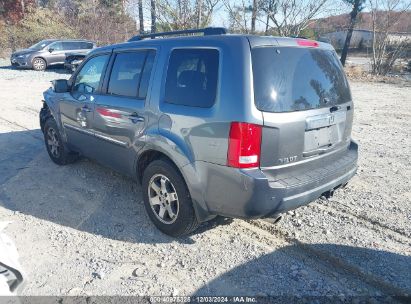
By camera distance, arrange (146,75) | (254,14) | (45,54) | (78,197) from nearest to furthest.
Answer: (146,75), (78,197), (254,14), (45,54)

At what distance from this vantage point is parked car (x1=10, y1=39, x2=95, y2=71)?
60.0 feet

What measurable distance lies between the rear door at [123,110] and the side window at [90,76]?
0.25m

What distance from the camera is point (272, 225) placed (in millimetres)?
3520

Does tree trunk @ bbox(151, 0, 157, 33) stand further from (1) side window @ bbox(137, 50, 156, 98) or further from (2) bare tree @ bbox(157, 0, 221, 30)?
(1) side window @ bbox(137, 50, 156, 98)

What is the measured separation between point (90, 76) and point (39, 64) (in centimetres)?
1660

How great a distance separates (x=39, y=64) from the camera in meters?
18.5

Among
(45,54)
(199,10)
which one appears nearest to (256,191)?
(199,10)

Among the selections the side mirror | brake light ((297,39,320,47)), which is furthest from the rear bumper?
the side mirror

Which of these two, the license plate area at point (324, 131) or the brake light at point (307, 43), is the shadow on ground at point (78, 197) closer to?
the license plate area at point (324, 131)

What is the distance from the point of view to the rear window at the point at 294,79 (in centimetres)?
261

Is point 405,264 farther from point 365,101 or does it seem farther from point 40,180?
point 365,101

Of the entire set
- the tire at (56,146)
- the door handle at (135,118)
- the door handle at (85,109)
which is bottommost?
the tire at (56,146)

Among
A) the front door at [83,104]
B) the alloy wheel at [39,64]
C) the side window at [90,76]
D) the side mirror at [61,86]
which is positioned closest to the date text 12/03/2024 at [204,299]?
the front door at [83,104]

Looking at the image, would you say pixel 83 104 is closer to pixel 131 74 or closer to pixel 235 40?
pixel 131 74
